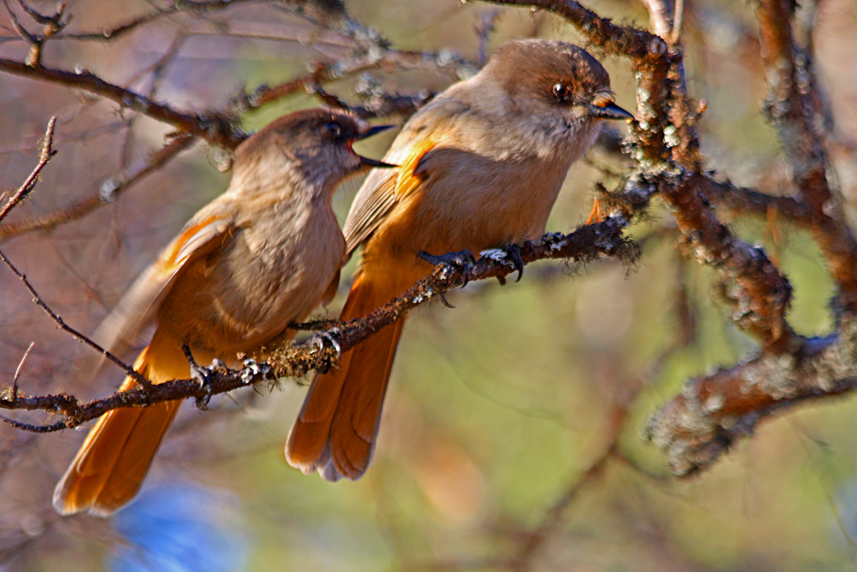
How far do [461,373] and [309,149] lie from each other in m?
2.95

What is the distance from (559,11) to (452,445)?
5143mm

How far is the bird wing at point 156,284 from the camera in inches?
127

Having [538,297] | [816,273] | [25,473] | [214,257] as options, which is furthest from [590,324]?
[25,473]

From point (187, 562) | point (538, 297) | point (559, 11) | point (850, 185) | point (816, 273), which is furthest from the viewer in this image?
point (538, 297)

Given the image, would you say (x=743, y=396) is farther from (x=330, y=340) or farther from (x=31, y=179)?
(x=31, y=179)

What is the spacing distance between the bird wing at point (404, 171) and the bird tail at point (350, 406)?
0.26 m

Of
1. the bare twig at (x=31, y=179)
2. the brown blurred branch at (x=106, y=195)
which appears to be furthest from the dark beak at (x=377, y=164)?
the bare twig at (x=31, y=179)

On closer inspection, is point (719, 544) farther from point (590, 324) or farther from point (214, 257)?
point (214, 257)

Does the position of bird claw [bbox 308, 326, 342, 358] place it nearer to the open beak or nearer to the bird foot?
the bird foot

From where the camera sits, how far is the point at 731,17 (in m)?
5.71

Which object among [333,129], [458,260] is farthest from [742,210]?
[333,129]

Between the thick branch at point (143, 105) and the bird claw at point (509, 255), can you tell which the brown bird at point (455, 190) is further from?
the thick branch at point (143, 105)

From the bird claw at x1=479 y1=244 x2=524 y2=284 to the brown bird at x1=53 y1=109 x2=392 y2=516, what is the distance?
69cm

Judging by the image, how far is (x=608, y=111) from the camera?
139 inches
